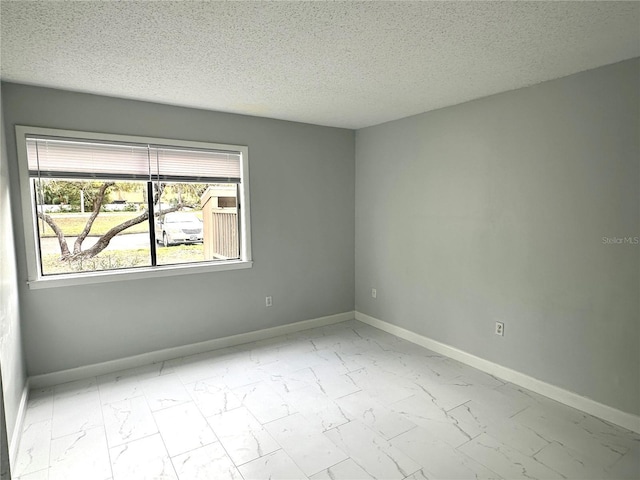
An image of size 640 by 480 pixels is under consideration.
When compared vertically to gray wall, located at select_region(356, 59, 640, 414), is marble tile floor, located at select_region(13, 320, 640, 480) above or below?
below

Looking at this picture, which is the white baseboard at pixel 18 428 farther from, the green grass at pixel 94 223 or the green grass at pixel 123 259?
the green grass at pixel 94 223

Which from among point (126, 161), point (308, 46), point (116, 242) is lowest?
point (116, 242)

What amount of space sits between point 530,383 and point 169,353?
313 cm

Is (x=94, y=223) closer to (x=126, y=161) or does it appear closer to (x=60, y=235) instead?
(x=60, y=235)

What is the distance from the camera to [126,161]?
3.14 metres

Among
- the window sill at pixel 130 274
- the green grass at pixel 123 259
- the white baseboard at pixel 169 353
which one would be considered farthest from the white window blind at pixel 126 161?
the white baseboard at pixel 169 353

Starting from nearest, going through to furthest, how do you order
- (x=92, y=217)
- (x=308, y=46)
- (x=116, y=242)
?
(x=308, y=46), (x=92, y=217), (x=116, y=242)

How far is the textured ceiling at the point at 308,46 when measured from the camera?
5.52 feet

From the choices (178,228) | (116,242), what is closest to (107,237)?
(116,242)

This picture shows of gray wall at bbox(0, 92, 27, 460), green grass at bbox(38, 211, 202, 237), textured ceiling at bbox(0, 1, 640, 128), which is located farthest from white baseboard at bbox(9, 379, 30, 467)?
textured ceiling at bbox(0, 1, 640, 128)

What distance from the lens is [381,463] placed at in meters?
2.02

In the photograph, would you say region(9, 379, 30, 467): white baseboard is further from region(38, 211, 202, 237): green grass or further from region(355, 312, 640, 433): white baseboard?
region(355, 312, 640, 433): white baseboard

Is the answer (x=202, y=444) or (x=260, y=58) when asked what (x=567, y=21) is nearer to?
(x=260, y=58)

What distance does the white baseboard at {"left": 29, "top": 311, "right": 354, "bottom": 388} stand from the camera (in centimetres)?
292
